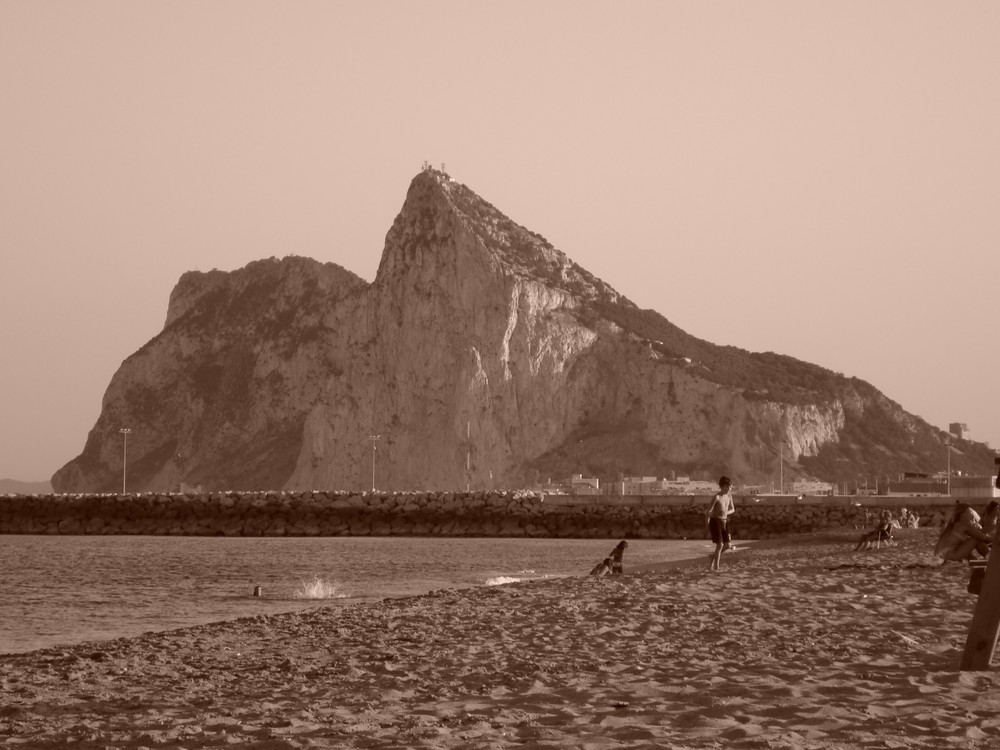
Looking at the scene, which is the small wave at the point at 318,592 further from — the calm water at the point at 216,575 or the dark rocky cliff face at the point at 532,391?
the dark rocky cliff face at the point at 532,391

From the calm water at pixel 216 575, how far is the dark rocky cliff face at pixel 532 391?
54202 mm

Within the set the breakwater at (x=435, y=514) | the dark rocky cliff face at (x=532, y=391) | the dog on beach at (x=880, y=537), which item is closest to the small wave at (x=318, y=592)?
the dog on beach at (x=880, y=537)

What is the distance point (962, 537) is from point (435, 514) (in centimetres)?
6156

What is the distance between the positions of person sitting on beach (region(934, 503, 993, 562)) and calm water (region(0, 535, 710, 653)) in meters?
10.8

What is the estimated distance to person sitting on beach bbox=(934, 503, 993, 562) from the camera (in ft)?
47.2

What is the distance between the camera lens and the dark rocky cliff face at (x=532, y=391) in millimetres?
115938

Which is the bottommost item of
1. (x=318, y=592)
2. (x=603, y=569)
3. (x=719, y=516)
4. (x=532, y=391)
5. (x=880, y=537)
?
(x=318, y=592)

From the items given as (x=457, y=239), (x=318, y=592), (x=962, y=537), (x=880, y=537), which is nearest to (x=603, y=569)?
(x=318, y=592)

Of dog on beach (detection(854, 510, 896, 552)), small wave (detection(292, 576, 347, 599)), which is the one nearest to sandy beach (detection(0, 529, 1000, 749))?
dog on beach (detection(854, 510, 896, 552))

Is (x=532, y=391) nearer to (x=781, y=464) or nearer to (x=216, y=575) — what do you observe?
(x=781, y=464)

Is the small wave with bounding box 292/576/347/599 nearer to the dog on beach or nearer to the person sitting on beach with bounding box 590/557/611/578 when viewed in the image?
the person sitting on beach with bounding box 590/557/611/578

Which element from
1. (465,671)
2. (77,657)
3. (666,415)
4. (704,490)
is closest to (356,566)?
(77,657)

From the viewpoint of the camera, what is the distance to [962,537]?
14.6 m

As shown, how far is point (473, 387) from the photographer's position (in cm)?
11381
